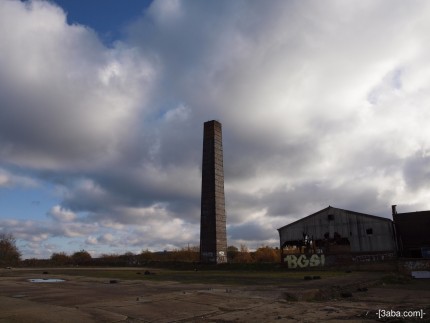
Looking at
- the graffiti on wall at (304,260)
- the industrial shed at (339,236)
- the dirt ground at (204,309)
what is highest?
the industrial shed at (339,236)

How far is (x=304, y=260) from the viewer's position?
→ 37.2 meters

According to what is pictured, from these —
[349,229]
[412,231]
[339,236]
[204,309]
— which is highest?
[349,229]

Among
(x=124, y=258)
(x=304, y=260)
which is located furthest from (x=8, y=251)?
(x=304, y=260)

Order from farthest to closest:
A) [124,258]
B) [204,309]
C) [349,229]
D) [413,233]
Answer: [124,258] < [349,229] < [413,233] < [204,309]

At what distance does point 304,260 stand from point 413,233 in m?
10.9

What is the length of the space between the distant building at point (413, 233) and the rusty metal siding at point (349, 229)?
1.96 metres

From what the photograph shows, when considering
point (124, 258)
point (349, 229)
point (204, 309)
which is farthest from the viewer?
point (124, 258)

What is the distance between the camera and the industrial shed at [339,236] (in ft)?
114

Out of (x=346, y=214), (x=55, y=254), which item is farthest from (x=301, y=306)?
(x=55, y=254)

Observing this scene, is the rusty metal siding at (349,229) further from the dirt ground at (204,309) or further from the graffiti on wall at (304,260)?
the dirt ground at (204,309)

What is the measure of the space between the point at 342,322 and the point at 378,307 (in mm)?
2935

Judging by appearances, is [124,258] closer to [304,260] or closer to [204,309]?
[304,260]

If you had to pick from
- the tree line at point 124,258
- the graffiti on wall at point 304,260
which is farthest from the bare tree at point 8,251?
the graffiti on wall at point 304,260

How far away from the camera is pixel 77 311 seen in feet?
28.3
